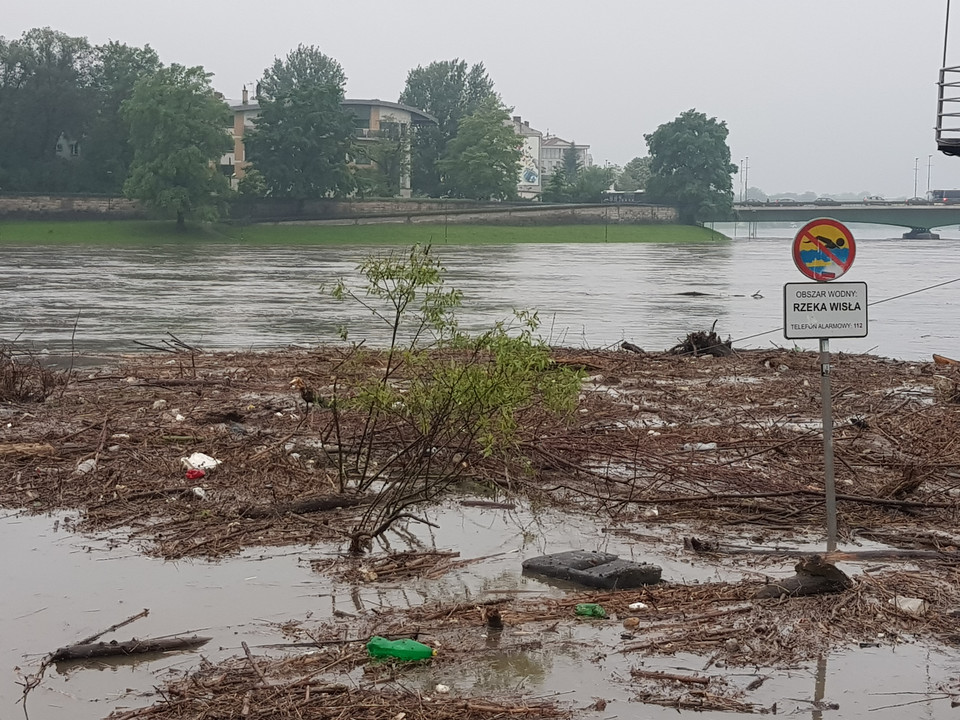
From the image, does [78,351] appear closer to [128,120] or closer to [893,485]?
[893,485]

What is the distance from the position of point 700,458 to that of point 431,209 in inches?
3681

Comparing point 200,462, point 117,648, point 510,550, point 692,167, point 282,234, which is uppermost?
point 692,167

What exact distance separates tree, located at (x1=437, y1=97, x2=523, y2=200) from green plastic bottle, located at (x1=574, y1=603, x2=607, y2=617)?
108287 millimetres

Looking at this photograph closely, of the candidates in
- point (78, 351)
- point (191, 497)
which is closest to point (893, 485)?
point (191, 497)

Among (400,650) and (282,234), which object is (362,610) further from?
(282,234)

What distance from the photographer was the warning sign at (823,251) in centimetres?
761

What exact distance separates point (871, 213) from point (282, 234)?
6279 centimetres

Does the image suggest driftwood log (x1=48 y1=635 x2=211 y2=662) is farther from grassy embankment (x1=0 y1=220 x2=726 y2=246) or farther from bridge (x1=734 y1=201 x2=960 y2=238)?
bridge (x1=734 y1=201 x2=960 y2=238)

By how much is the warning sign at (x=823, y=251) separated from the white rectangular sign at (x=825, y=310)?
0.64ft

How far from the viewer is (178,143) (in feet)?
286

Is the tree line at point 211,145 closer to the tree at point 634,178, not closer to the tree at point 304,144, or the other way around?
the tree at point 304,144

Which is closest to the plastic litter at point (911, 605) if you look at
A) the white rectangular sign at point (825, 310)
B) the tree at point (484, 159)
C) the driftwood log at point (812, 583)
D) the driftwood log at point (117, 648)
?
the driftwood log at point (812, 583)

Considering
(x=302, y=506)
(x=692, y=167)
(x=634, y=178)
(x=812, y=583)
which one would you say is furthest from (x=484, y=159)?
(x=812, y=583)

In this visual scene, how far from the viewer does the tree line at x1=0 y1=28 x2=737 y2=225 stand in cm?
8794
